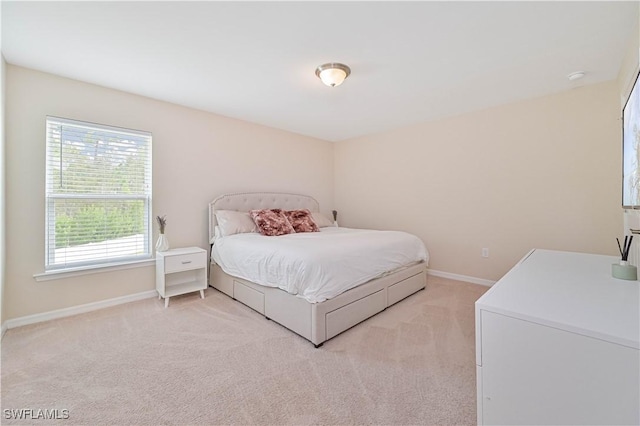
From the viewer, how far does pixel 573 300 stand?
1.13 metres

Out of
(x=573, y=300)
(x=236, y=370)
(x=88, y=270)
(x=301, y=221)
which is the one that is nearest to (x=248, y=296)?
(x=236, y=370)

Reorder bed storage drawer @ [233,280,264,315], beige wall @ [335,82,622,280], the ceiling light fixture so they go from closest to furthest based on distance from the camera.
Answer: the ceiling light fixture < bed storage drawer @ [233,280,264,315] < beige wall @ [335,82,622,280]

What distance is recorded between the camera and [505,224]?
342cm

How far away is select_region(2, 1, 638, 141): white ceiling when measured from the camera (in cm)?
174

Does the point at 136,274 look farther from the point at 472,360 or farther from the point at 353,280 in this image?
the point at 472,360

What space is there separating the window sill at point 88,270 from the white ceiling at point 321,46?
192 cm

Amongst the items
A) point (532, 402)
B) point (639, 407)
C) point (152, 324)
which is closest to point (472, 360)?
point (532, 402)

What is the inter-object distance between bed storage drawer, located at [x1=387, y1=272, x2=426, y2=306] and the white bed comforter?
0.20 m

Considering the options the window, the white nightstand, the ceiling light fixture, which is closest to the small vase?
the white nightstand

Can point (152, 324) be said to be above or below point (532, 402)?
below

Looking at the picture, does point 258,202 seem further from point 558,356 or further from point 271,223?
point 558,356

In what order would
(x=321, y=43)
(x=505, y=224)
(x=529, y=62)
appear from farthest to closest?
(x=505, y=224), (x=529, y=62), (x=321, y=43)

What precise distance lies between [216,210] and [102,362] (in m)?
2.07

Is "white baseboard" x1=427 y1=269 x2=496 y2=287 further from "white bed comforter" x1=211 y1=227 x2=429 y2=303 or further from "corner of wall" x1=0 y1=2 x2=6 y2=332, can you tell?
"corner of wall" x1=0 y1=2 x2=6 y2=332
